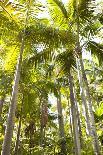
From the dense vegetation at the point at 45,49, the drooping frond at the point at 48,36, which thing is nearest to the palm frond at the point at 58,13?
the dense vegetation at the point at 45,49

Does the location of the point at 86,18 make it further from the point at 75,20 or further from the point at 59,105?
the point at 59,105

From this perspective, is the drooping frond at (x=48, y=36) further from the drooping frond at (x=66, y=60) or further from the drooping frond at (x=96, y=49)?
the drooping frond at (x=66, y=60)

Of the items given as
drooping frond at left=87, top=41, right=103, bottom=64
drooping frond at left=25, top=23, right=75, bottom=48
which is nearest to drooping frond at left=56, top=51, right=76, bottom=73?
drooping frond at left=87, top=41, right=103, bottom=64

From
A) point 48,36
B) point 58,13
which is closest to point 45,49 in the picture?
point 48,36

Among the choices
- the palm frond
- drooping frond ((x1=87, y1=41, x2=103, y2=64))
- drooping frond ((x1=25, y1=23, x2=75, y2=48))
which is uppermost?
the palm frond

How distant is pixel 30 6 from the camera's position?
926 cm

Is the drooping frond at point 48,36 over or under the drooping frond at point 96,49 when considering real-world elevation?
under

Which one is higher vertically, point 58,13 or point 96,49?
point 58,13

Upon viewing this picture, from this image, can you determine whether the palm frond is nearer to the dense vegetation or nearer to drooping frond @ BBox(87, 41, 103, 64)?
the dense vegetation

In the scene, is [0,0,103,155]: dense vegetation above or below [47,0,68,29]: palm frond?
below

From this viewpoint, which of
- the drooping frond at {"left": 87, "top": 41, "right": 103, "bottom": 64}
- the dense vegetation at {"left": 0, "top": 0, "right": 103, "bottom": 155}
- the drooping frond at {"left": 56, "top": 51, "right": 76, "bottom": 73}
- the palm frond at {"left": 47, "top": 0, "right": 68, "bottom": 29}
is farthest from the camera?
the drooping frond at {"left": 56, "top": 51, "right": 76, "bottom": 73}

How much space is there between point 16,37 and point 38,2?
1476mm

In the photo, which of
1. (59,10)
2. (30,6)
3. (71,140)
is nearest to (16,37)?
(30,6)

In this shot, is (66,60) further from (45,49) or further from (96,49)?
(45,49)
